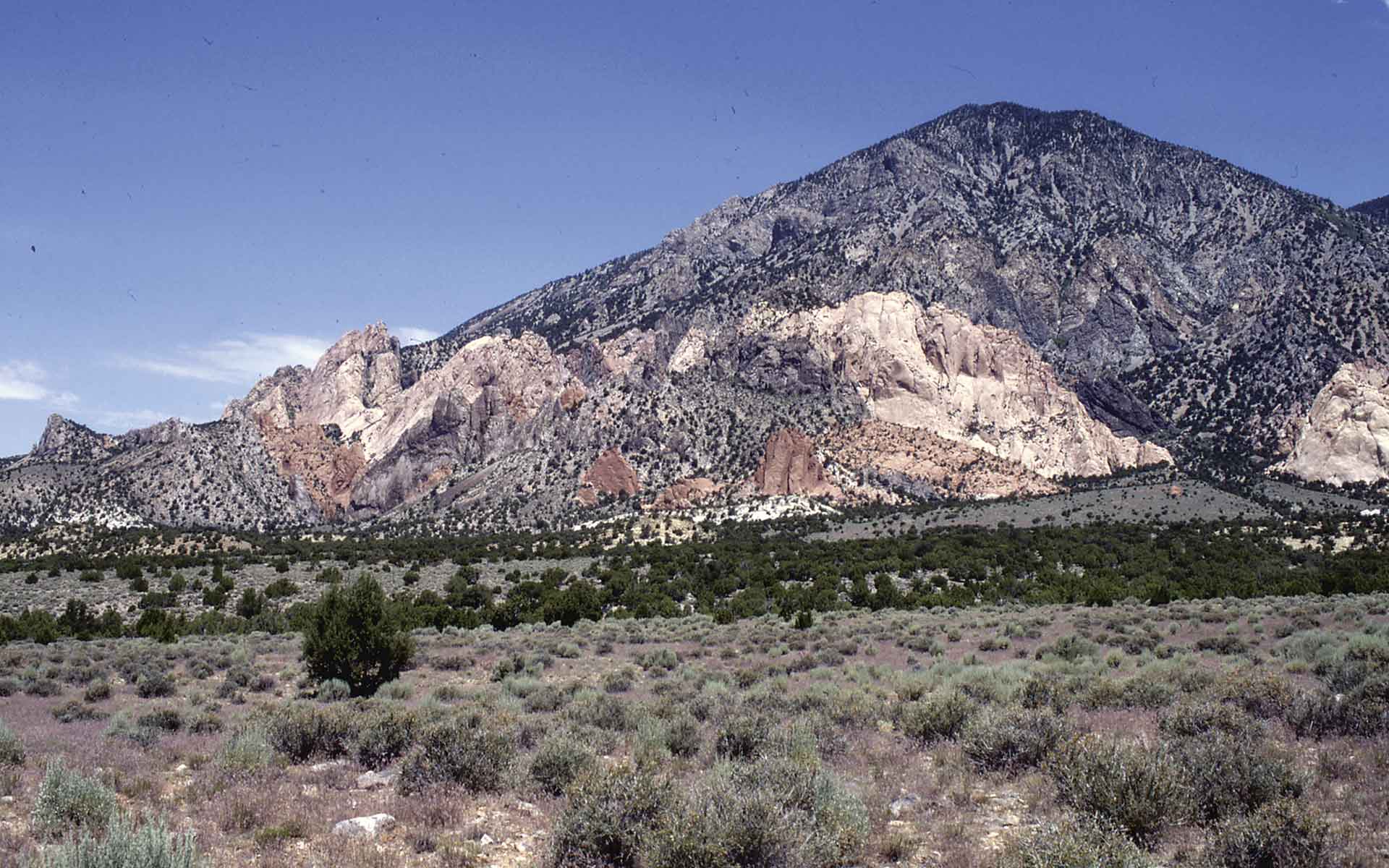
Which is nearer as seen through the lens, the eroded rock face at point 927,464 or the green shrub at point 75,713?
the green shrub at point 75,713

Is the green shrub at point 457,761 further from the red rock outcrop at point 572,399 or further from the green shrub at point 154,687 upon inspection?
the red rock outcrop at point 572,399

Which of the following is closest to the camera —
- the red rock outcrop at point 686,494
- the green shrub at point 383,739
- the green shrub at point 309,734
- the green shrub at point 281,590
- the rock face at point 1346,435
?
the green shrub at point 383,739

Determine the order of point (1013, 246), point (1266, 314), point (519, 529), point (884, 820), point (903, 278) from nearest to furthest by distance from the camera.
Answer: point (884, 820) < point (519, 529) < point (1266, 314) < point (903, 278) < point (1013, 246)

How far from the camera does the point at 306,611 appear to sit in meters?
32.3

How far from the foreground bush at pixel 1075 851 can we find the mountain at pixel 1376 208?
219835mm

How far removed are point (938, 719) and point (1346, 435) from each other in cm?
12029

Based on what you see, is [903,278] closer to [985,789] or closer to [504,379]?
[504,379]

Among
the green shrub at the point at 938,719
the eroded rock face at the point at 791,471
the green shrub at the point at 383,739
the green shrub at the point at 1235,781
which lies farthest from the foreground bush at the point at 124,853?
the eroded rock face at the point at 791,471

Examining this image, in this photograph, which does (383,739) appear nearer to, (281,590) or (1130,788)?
(1130,788)

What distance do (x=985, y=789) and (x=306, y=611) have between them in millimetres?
29797

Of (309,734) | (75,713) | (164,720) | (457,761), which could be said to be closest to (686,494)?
(75,713)

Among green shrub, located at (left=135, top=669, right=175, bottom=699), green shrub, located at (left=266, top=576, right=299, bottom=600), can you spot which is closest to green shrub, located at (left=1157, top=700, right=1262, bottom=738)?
green shrub, located at (left=135, top=669, right=175, bottom=699)

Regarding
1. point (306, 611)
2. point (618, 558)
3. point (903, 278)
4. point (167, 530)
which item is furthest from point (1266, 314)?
point (167, 530)

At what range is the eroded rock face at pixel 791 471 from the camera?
98.4m
